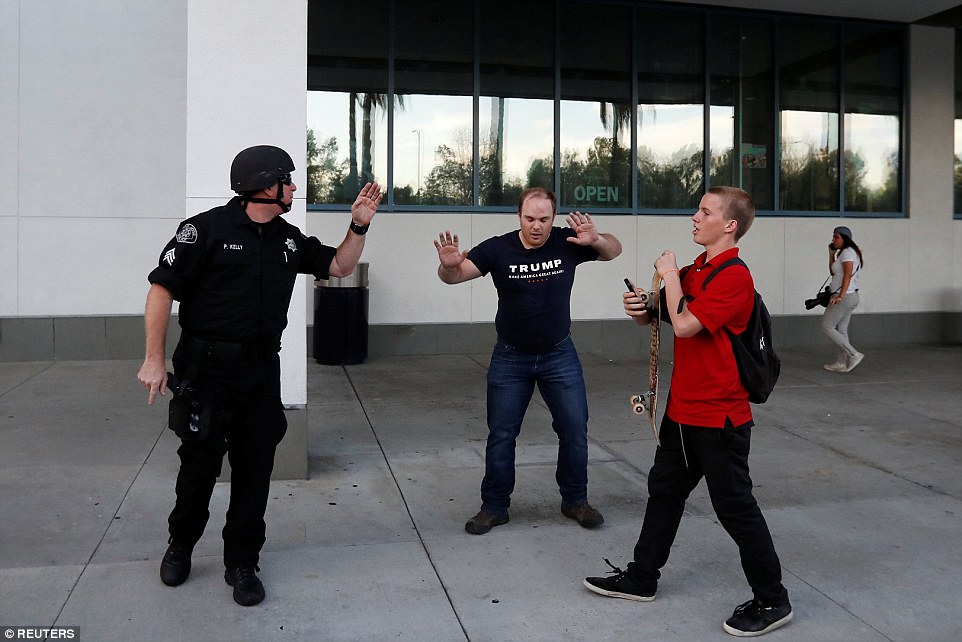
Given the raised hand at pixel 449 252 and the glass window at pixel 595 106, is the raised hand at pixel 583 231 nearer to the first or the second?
the raised hand at pixel 449 252

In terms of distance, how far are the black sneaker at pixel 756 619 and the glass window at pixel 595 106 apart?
8.95 meters

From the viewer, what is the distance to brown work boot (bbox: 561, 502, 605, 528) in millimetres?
5098

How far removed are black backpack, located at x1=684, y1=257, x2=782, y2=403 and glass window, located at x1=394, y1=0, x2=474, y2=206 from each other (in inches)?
331

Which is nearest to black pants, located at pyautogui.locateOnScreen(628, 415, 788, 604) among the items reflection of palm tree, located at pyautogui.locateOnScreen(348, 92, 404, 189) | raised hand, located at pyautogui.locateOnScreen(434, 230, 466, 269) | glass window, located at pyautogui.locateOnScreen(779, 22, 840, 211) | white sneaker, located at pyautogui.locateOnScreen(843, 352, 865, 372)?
raised hand, located at pyautogui.locateOnScreen(434, 230, 466, 269)

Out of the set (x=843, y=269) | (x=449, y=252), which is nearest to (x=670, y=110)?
(x=843, y=269)

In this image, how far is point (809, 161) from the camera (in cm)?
1330

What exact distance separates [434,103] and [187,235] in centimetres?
831

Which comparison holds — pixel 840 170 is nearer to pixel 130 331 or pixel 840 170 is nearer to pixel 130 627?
pixel 130 331

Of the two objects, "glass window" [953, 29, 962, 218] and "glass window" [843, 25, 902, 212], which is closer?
"glass window" [843, 25, 902, 212]

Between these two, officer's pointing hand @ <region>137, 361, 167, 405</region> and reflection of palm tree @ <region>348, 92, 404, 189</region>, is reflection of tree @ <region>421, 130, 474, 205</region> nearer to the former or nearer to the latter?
reflection of palm tree @ <region>348, 92, 404, 189</region>

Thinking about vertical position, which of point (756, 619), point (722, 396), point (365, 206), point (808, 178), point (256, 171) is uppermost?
point (808, 178)

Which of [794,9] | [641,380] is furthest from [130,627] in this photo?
[794,9]

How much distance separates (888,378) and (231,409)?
835 cm

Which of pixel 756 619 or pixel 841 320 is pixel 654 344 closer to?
pixel 756 619
